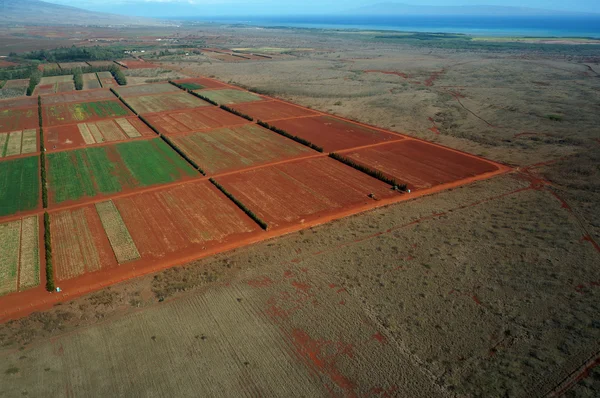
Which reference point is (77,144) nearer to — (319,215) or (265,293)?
(319,215)

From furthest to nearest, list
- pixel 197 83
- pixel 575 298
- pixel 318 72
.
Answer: pixel 318 72, pixel 197 83, pixel 575 298

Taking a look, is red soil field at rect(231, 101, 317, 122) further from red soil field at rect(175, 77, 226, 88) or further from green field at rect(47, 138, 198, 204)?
red soil field at rect(175, 77, 226, 88)

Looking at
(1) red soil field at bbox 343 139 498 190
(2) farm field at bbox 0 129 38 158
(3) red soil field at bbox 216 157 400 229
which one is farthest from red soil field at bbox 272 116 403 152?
(2) farm field at bbox 0 129 38 158

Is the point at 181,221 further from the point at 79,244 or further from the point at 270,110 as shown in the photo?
the point at 270,110

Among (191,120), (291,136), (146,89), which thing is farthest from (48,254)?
(146,89)

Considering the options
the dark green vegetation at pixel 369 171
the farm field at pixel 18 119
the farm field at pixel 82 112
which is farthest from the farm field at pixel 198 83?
the dark green vegetation at pixel 369 171

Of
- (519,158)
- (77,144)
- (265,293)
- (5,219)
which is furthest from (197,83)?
(265,293)

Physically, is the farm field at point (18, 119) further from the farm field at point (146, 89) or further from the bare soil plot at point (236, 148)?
the bare soil plot at point (236, 148)
